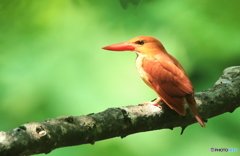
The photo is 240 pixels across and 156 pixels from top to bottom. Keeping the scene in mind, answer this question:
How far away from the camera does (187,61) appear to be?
7.34 feet

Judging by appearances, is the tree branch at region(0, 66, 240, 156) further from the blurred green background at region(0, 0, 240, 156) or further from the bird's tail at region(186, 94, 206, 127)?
the blurred green background at region(0, 0, 240, 156)

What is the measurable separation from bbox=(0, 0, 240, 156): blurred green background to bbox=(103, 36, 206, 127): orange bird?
308mm

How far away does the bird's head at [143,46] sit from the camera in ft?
6.20

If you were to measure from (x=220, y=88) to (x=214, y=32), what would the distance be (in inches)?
25.4

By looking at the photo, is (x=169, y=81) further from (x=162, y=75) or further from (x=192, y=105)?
(x=192, y=105)

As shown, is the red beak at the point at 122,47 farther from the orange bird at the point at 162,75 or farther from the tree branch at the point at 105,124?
the tree branch at the point at 105,124

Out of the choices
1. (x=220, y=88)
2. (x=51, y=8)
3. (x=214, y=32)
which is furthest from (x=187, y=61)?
(x=51, y=8)

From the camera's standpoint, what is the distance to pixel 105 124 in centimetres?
125

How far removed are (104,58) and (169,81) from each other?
605 millimetres

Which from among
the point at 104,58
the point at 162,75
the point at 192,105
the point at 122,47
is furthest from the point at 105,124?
the point at 104,58

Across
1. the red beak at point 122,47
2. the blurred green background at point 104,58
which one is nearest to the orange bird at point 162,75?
the red beak at point 122,47

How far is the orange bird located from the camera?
1.59 meters

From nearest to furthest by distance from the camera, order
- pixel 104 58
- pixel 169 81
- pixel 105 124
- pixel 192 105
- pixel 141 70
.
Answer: pixel 105 124
pixel 192 105
pixel 169 81
pixel 141 70
pixel 104 58

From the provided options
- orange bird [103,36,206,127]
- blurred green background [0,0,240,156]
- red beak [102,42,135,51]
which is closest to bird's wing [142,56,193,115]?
orange bird [103,36,206,127]
